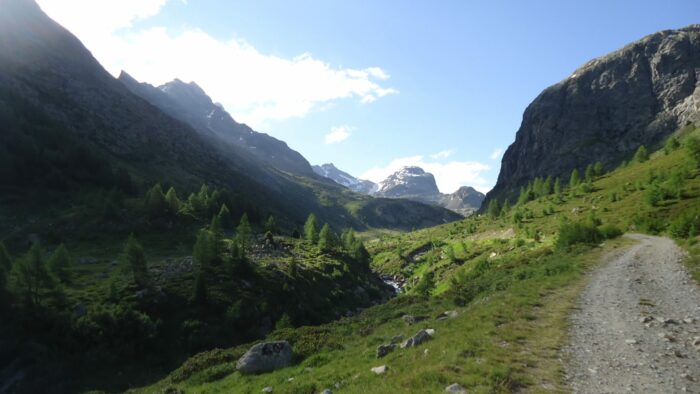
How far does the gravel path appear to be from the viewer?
1229 cm

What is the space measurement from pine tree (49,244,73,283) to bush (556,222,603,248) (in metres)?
63.4

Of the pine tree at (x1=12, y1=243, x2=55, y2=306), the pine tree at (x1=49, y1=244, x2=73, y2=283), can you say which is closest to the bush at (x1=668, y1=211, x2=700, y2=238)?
the pine tree at (x1=12, y1=243, x2=55, y2=306)

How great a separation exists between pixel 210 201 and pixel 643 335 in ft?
356

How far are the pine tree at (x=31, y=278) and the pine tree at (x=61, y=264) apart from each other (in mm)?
7797

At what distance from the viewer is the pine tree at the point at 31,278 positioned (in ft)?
129

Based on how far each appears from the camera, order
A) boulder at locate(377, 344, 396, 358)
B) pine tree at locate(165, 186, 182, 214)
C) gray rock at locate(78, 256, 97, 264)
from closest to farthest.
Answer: boulder at locate(377, 344, 396, 358) < gray rock at locate(78, 256, 97, 264) < pine tree at locate(165, 186, 182, 214)

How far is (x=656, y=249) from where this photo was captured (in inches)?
1534

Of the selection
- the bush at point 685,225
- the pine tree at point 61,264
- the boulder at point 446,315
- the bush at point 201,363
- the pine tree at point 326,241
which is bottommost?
the pine tree at point 61,264

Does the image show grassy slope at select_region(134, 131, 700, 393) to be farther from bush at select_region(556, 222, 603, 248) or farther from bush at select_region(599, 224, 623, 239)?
bush at select_region(599, 224, 623, 239)

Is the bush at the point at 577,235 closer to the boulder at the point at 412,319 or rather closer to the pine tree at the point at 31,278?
the boulder at the point at 412,319

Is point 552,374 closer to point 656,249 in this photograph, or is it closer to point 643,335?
point 643,335

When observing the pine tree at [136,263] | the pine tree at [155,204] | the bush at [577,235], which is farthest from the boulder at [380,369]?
the pine tree at [155,204]

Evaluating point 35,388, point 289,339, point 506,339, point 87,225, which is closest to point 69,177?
point 87,225

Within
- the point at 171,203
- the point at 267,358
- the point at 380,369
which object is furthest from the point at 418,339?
→ the point at 171,203
